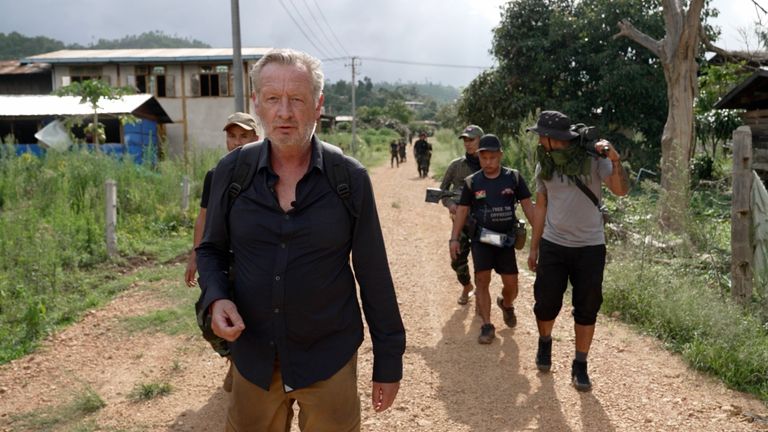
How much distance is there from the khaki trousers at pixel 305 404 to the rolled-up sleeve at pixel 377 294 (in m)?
0.12

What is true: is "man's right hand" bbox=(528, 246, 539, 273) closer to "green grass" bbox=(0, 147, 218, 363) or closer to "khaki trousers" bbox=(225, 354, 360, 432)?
"khaki trousers" bbox=(225, 354, 360, 432)

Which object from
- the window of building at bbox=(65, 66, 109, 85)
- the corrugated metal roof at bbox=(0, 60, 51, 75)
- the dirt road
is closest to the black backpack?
the dirt road

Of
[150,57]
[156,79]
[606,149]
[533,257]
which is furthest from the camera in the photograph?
[156,79]

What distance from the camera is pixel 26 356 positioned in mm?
5402

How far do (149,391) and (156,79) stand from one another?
25106mm

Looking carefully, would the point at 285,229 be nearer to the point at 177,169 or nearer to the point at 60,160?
the point at 60,160

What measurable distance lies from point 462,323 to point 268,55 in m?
4.50

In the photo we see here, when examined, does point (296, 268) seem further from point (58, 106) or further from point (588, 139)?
point (58, 106)

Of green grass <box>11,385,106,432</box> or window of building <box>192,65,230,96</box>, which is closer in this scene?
green grass <box>11,385,106,432</box>

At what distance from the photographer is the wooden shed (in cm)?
1355

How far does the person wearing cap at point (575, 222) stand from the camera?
175 inches

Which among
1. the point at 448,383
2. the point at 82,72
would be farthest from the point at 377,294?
the point at 82,72

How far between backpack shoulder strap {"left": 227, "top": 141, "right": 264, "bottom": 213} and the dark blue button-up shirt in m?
0.02

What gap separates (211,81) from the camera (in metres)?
27.0
